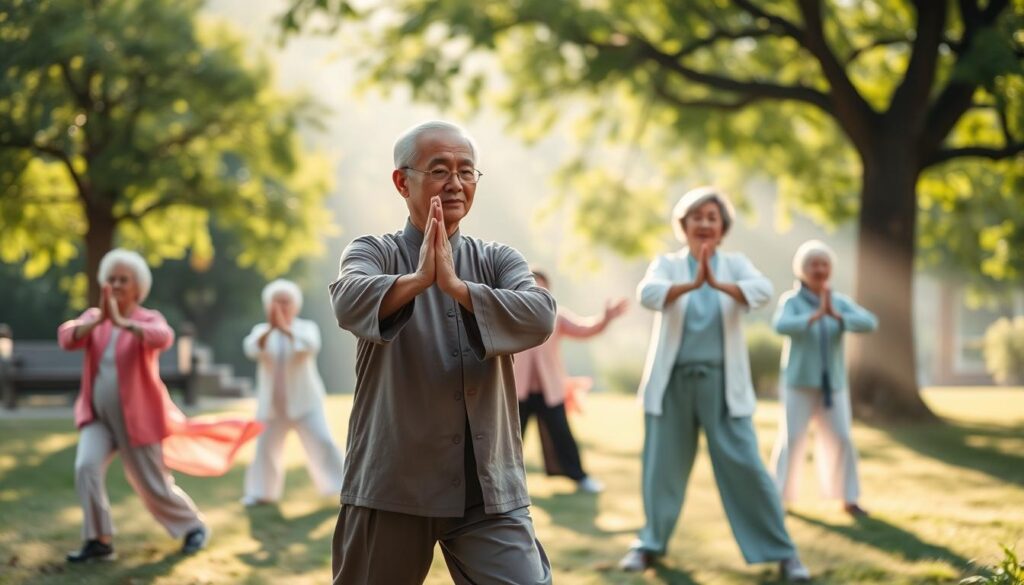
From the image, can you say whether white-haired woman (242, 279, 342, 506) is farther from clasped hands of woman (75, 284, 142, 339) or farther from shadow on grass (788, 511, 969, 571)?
shadow on grass (788, 511, 969, 571)

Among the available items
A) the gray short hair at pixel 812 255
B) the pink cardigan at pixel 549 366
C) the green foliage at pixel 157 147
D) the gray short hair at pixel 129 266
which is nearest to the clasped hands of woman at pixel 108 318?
the gray short hair at pixel 129 266

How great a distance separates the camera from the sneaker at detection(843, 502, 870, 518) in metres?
9.20

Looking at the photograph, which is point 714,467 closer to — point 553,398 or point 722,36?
point 553,398

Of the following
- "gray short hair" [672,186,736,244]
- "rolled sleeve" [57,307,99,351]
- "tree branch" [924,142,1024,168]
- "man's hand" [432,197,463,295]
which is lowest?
"rolled sleeve" [57,307,99,351]

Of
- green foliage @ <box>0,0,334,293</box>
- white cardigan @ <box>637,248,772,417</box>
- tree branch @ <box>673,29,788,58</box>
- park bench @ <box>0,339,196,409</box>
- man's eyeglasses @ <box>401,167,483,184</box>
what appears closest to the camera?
man's eyeglasses @ <box>401,167,483,184</box>

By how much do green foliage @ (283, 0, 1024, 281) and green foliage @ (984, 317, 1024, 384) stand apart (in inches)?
290

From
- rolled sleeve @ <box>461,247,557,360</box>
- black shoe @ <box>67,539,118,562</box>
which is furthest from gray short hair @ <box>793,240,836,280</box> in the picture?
rolled sleeve @ <box>461,247,557,360</box>

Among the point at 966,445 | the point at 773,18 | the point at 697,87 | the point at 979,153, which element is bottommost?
the point at 966,445

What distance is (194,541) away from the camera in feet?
26.3

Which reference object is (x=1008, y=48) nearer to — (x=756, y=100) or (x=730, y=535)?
(x=756, y=100)

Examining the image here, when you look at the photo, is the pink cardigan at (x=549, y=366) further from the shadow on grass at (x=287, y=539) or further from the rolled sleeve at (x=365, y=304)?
the rolled sleeve at (x=365, y=304)

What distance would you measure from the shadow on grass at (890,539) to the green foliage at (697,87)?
19.6 ft

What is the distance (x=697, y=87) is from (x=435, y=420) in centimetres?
1685

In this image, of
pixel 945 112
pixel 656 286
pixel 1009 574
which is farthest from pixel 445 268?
pixel 945 112
